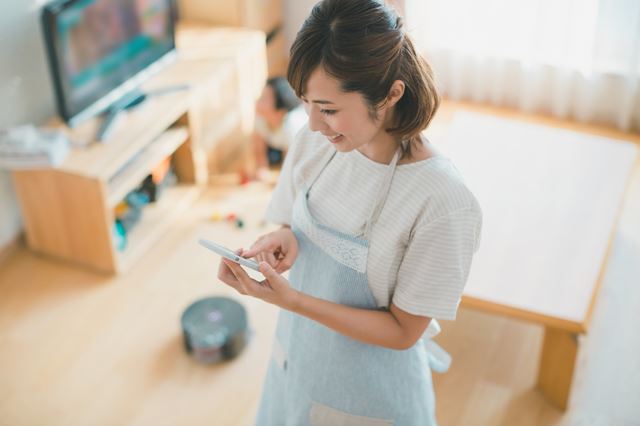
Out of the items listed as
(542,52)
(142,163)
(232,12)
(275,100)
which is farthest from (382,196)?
(542,52)

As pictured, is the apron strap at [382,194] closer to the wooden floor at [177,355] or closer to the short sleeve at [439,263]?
the short sleeve at [439,263]

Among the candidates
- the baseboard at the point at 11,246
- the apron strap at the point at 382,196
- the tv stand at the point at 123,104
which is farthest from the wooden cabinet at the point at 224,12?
the apron strap at the point at 382,196

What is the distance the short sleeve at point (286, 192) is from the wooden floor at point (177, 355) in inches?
36.4

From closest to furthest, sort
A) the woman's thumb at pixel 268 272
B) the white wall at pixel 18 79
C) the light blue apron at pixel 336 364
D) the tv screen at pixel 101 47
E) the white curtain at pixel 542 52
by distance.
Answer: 1. the woman's thumb at pixel 268 272
2. the light blue apron at pixel 336 364
3. the tv screen at pixel 101 47
4. the white wall at pixel 18 79
5. the white curtain at pixel 542 52

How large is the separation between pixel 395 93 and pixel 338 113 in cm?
9

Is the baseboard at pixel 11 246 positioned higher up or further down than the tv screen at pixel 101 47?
further down

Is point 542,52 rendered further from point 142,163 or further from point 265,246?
point 265,246

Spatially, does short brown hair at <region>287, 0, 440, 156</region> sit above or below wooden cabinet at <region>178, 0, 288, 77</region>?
above

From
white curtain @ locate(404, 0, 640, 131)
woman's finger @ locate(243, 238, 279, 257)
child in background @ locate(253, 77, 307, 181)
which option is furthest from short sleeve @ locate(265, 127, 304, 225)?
white curtain @ locate(404, 0, 640, 131)

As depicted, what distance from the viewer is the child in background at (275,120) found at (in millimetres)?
3281

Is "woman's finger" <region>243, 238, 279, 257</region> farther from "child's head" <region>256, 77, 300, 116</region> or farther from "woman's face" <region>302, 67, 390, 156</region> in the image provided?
"child's head" <region>256, 77, 300, 116</region>

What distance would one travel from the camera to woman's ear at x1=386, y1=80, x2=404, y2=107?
1.25 m

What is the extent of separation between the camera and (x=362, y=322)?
1404mm

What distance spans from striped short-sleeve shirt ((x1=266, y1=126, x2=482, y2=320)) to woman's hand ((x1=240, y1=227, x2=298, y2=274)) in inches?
3.0
